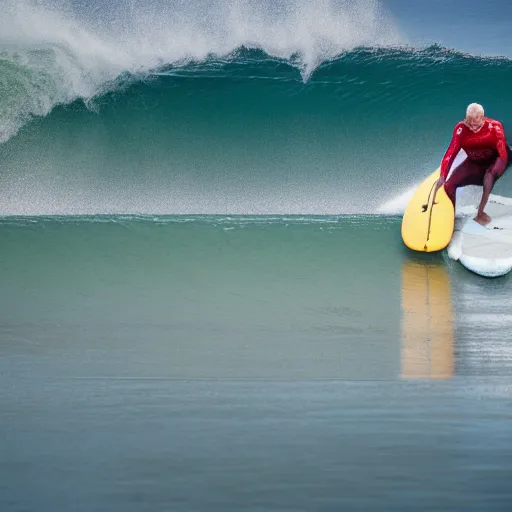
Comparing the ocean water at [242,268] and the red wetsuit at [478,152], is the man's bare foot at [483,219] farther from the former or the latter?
the ocean water at [242,268]

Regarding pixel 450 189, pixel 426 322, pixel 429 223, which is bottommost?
pixel 426 322

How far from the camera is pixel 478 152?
14.4 ft

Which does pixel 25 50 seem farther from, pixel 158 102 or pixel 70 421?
pixel 70 421

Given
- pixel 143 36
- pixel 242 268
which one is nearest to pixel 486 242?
pixel 242 268

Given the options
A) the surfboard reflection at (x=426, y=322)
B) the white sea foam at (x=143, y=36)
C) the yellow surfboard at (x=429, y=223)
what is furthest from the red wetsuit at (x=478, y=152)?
the white sea foam at (x=143, y=36)

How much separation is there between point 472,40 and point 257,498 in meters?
5.00

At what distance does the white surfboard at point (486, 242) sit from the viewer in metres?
3.87

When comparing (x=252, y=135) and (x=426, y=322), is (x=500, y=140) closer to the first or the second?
(x=426, y=322)

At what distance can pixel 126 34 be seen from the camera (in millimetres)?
6355

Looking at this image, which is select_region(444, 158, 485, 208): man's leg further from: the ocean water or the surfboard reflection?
the surfboard reflection

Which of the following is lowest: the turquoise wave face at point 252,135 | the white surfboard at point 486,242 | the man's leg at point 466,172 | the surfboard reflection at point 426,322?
the surfboard reflection at point 426,322

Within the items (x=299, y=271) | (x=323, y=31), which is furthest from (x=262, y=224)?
(x=323, y=31)

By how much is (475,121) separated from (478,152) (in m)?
0.21

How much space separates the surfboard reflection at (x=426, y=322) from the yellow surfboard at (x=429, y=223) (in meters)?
0.12
